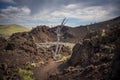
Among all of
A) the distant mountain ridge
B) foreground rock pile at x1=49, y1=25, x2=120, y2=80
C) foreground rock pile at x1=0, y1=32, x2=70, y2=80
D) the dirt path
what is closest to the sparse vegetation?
foreground rock pile at x1=0, y1=32, x2=70, y2=80

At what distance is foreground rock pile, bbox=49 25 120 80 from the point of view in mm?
13571

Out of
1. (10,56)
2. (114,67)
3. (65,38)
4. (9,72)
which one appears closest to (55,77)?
(9,72)

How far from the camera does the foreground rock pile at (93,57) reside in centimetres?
1357

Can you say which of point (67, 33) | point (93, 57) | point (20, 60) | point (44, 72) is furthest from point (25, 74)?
point (67, 33)

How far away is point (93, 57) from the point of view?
16.6 metres

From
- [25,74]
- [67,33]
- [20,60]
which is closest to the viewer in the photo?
[25,74]

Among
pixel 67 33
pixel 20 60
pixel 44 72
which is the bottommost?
pixel 44 72

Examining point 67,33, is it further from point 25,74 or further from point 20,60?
point 25,74

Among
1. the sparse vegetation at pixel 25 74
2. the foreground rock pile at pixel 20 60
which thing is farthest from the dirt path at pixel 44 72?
the sparse vegetation at pixel 25 74

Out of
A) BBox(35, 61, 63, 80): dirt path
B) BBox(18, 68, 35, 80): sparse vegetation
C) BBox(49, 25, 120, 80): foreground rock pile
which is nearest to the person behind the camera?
BBox(49, 25, 120, 80): foreground rock pile

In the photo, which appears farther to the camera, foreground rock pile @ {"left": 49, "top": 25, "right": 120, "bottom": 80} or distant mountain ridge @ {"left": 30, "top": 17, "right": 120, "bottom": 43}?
distant mountain ridge @ {"left": 30, "top": 17, "right": 120, "bottom": 43}

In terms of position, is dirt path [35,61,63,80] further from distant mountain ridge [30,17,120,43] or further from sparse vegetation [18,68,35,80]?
distant mountain ridge [30,17,120,43]

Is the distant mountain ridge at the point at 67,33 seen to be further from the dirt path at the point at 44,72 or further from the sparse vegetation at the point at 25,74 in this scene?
the sparse vegetation at the point at 25,74

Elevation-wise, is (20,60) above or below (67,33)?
below
